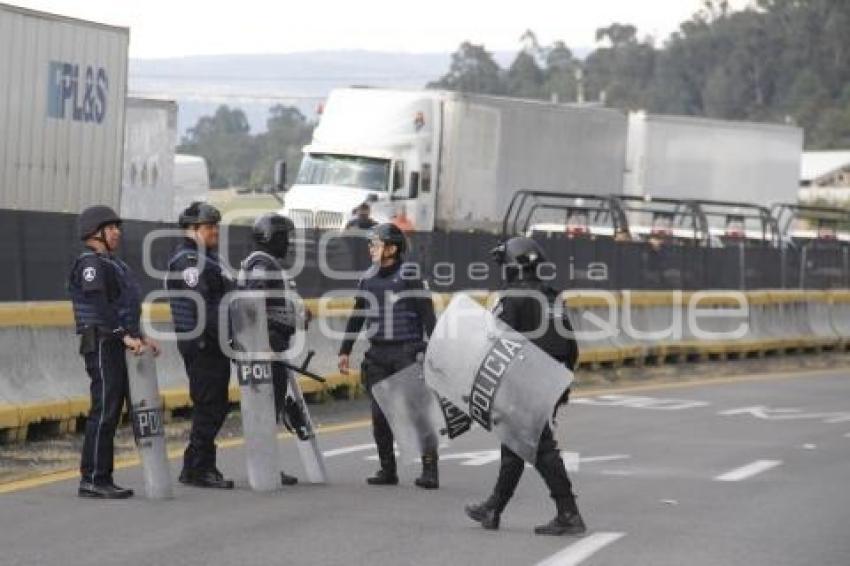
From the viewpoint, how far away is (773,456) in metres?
16.1

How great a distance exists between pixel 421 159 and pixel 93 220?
26.0m

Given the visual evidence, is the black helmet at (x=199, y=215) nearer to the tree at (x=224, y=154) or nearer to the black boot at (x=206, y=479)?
the black boot at (x=206, y=479)

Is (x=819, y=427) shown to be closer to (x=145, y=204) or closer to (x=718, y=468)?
(x=718, y=468)

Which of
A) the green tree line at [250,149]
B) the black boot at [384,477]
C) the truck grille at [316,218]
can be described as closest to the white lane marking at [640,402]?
the black boot at [384,477]

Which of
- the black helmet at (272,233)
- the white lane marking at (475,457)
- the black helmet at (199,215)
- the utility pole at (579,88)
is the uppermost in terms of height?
the utility pole at (579,88)

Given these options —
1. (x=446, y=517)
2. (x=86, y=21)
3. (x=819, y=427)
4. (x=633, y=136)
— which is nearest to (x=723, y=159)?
(x=633, y=136)

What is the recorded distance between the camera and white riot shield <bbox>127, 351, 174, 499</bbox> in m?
12.2

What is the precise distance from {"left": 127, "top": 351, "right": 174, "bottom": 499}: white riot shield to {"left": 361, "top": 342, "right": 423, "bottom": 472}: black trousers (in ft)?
5.77

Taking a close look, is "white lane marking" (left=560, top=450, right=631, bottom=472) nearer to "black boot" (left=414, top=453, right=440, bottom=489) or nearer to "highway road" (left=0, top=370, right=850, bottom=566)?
"highway road" (left=0, top=370, right=850, bottom=566)

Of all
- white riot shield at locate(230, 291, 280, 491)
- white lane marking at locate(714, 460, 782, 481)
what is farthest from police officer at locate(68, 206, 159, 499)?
white lane marking at locate(714, 460, 782, 481)

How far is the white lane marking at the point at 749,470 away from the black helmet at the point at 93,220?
481 cm

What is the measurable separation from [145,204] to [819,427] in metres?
19.2

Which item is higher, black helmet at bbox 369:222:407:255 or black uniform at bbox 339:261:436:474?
black helmet at bbox 369:222:407:255

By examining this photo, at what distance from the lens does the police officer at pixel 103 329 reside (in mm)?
12102
